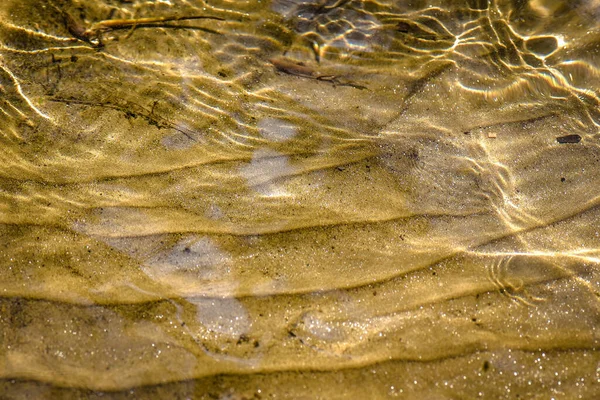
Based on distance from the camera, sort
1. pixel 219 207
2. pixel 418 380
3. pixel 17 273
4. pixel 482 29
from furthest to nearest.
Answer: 1. pixel 482 29
2. pixel 219 207
3. pixel 17 273
4. pixel 418 380

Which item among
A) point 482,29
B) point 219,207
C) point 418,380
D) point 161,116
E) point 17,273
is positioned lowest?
point 418,380

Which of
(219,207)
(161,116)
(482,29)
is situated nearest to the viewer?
(219,207)

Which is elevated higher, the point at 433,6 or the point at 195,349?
the point at 433,6

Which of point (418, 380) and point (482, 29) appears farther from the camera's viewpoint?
point (482, 29)

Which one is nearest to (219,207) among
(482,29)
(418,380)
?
(418,380)

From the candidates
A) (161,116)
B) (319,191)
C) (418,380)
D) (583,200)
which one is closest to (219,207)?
(319,191)

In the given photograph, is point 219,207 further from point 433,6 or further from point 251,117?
point 433,6
